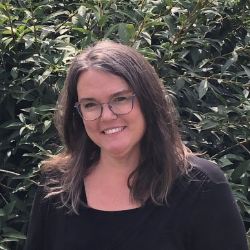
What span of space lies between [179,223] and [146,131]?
381 mm

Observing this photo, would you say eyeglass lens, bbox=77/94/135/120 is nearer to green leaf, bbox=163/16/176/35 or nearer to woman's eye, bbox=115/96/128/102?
woman's eye, bbox=115/96/128/102

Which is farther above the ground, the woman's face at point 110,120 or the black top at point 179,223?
the woman's face at point 110,120

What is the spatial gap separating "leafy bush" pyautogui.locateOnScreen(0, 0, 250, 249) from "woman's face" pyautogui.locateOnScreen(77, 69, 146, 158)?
1.78ft

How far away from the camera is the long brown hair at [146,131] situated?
80.0 inches

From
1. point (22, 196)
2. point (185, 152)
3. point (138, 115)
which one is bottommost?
point (22, 196)

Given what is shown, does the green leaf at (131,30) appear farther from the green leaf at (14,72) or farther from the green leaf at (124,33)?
the green leaf at (14,72)

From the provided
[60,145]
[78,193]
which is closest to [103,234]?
[78,193]

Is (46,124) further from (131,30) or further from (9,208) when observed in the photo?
(131,30)

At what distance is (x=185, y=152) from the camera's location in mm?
2184

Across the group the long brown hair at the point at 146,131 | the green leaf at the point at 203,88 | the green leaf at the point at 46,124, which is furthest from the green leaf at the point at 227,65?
the green leaf at the point at 46,124

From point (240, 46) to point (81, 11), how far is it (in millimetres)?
995

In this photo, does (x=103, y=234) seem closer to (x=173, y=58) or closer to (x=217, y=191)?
(x=217, y=191)

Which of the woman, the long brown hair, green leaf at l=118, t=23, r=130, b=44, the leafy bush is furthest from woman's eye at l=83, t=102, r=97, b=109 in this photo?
green leaf at l=118, t=23, r=130, b=44

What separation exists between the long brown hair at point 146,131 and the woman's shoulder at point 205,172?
0.13 ft
